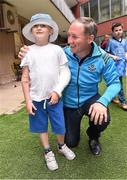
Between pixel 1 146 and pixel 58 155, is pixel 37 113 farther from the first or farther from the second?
pixel 1 146

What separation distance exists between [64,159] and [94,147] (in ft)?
1.16

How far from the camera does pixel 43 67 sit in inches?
104

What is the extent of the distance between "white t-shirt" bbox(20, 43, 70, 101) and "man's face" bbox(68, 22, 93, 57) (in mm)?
152

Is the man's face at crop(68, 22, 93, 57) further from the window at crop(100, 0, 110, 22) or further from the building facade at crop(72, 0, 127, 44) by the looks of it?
the window at crop(100, 0, 110, 22)

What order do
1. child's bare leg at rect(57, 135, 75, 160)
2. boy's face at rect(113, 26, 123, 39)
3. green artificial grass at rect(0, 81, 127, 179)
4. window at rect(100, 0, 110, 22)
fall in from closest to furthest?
green artificial grass at rect(0, 81, 127, 179) → child's bare leg at rect(57, 135, 75, 160) → boy's face at rect(113, 26, 123, 39) → window at rect(100, 0, 110, 22)

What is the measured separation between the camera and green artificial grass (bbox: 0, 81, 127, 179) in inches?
108

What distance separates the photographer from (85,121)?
13.9ft

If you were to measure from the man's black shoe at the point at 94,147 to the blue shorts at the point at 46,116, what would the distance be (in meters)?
0.52

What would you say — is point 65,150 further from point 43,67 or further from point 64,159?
point 43,67

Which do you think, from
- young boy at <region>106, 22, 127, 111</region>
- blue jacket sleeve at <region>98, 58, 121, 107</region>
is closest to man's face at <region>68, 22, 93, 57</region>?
blue jacket sleeve at <region>98, 58, 121, 107</region>

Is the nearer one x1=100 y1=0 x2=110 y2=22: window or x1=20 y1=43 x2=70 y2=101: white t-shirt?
x1=20 y1=43 x2=70 y2=101: white t-shirt

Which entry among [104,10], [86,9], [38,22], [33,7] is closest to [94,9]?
[86,9]

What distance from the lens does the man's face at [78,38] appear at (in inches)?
109

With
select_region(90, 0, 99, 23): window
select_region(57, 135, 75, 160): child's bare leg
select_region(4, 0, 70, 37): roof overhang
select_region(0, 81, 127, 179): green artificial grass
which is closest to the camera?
select_region(0, 81, 127, 179): green artificial grass
